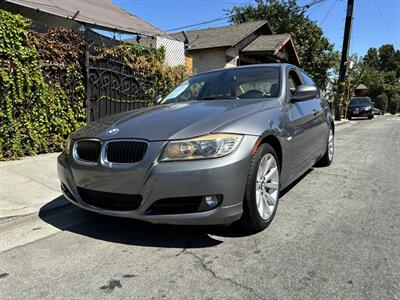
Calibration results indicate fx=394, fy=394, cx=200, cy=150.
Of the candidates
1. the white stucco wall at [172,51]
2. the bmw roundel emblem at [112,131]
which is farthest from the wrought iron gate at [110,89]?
the bmw roundel emblem at [112,131]

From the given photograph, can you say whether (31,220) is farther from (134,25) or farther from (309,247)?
(134,25)

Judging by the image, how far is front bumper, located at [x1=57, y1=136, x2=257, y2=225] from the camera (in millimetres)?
3031

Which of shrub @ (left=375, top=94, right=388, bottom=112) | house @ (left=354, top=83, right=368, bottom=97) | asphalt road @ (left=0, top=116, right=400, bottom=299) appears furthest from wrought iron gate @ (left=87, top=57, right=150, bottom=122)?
house @ (left=354, top=83, right=368, bottom=97)

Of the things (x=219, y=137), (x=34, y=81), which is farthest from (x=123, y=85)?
(x=219, y=137)

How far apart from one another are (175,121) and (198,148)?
0.49 m

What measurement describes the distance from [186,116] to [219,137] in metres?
0.56

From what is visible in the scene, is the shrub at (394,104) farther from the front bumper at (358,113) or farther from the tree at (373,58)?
the tree at (373,58)

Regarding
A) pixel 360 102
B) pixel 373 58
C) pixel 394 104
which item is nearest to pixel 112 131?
pixel 360 102

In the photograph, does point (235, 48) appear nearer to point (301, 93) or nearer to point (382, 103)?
point (301, 93)

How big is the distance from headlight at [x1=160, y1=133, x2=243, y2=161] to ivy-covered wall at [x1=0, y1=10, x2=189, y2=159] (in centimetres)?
417

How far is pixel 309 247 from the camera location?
130 inches

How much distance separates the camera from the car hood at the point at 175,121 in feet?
10.7

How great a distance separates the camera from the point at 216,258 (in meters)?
3.12

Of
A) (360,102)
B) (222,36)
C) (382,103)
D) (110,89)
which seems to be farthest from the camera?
(382,103)
